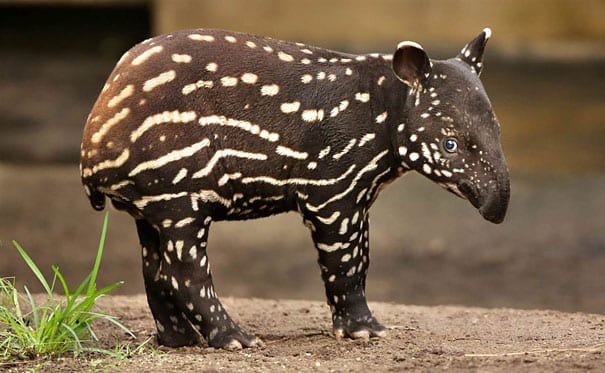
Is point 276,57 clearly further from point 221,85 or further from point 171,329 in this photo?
point 171,329

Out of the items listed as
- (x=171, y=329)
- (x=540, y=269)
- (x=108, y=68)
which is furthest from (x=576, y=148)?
(x=171, y=329)

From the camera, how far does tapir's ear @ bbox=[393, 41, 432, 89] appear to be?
5.40 metres

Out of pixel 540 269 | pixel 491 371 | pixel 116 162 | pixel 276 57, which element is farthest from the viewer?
pixel 540 269

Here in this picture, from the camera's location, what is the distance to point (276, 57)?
558cm

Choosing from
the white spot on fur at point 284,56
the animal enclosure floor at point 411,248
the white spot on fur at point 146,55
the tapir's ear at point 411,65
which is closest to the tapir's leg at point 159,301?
the white spot on fur at point 146,55

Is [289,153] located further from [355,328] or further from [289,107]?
[355,328]

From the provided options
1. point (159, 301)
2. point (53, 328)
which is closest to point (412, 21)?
point (159, 301)

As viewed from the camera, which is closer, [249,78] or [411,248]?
[249,78]

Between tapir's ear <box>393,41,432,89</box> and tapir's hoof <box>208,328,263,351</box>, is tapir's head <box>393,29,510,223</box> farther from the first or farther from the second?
tapir's hoof <box>208,328,263,351</box>

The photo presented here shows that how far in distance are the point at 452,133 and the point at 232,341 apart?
152 cm

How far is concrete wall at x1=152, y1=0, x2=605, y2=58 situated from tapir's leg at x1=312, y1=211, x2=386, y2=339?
6.49 meters

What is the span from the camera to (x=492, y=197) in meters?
5.38

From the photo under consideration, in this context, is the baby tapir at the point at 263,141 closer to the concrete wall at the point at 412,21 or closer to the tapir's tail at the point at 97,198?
the tapir's tail at the point at 97,198

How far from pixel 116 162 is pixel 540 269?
657 cm
